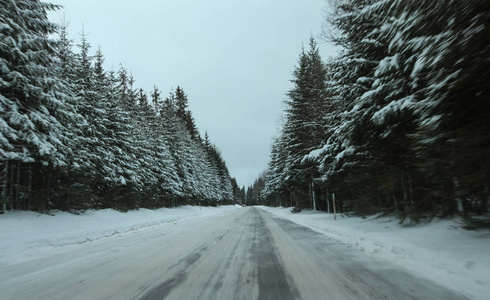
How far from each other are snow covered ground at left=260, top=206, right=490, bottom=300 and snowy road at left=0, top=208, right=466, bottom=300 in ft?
1.16

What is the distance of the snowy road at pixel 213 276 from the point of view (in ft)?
10.6

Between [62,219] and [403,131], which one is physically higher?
[403,131]

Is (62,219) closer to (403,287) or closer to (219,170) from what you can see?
(403,287)

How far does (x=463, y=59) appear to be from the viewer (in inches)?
180

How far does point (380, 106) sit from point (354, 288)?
6033 mm

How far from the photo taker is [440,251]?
488 cm

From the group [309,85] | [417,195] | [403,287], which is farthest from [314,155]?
[403,287]

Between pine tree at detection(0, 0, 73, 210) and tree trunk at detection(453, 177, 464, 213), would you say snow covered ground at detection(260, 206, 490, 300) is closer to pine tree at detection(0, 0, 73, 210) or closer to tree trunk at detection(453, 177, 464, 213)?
tree trunk at detection(453, 177, 464, 213)

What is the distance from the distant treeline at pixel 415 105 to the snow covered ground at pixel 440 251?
70cm

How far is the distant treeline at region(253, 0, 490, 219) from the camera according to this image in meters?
4.62

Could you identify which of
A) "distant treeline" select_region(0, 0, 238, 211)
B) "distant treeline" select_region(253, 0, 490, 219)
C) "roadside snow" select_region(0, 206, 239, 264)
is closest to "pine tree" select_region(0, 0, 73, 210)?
"distant treeline" select_region(0, 0, 238, 211)

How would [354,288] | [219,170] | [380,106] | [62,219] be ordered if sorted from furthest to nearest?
[219,170], [62,219], [380,106], [354,288]

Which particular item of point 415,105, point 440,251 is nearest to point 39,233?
point 440,251

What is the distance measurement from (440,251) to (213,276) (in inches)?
163
